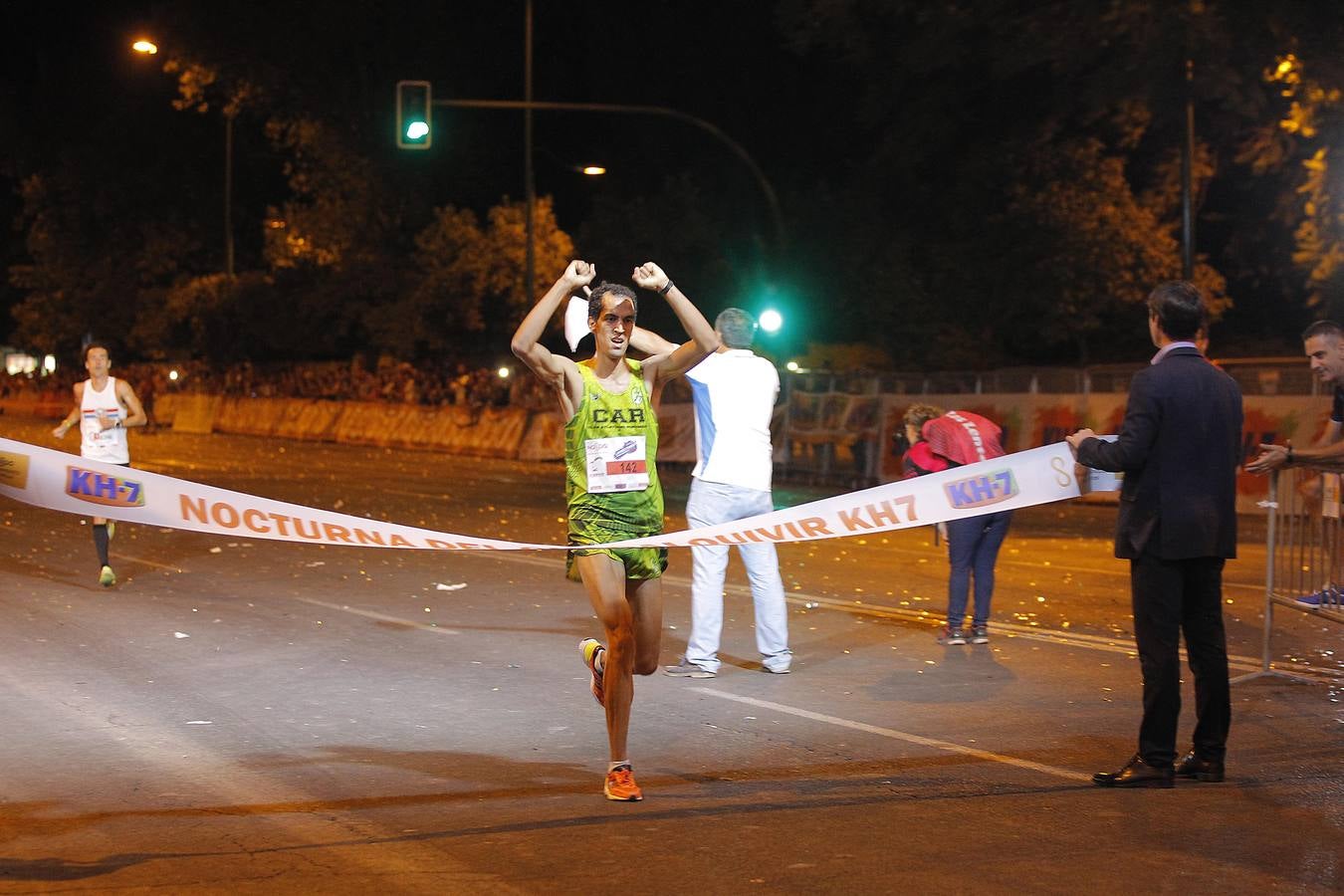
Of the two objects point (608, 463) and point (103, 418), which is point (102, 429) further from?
point (608, 463)

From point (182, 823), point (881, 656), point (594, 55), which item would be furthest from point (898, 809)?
point (594, 55)

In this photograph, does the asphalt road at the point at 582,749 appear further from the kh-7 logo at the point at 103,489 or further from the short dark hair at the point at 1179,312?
the short dark hair at the point at 1179,312

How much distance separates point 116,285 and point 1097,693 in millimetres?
56671

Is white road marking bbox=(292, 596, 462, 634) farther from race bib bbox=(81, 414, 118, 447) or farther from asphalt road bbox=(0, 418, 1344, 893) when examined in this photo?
race bib bbox=(81, 414, 118, 447)

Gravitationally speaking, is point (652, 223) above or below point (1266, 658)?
above

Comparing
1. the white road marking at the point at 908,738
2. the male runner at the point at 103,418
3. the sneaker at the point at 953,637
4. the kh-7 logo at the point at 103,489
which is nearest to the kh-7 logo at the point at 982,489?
the white road marking at the point at 908,738

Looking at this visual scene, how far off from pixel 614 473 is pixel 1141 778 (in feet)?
7.92

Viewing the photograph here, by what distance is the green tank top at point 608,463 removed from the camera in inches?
251

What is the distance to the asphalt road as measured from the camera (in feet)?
17.9

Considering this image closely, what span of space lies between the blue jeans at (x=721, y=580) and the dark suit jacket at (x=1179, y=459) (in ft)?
8.80

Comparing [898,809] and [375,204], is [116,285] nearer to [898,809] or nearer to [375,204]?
[375,204]

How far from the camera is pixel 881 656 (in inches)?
382

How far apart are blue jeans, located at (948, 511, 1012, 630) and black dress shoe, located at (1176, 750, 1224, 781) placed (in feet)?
10.6

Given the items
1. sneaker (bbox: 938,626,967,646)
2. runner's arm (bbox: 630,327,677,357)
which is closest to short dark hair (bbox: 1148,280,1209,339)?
runner's arm (bbox: 630,327,677,357)
